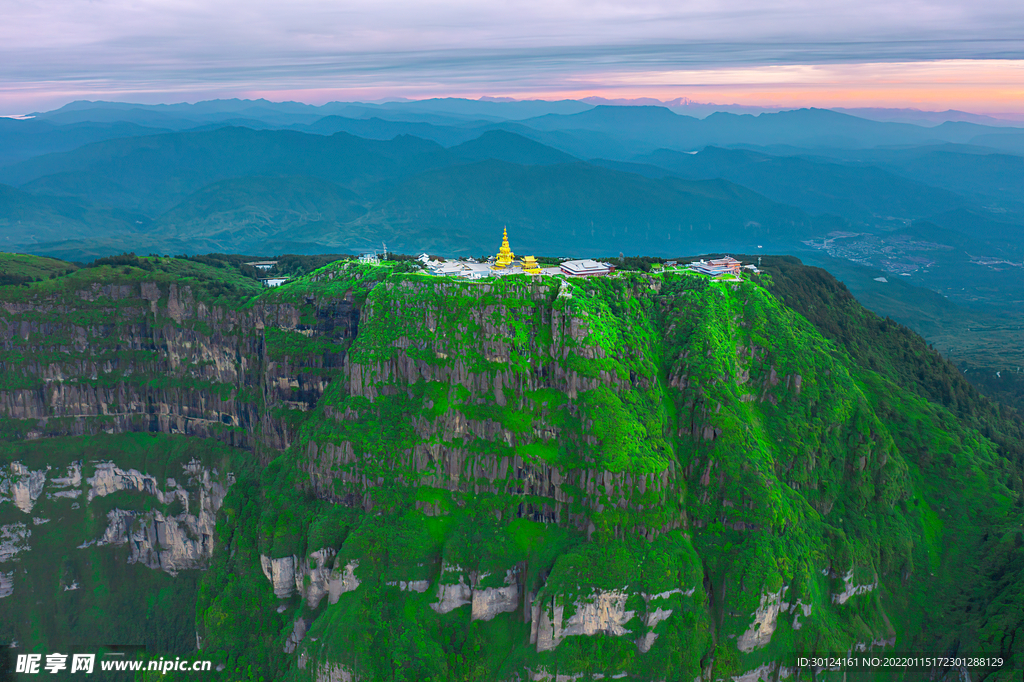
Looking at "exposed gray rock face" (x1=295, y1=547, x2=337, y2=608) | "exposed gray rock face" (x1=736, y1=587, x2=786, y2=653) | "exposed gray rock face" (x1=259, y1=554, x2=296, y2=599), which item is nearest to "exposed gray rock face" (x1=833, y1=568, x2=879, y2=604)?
"exposed gray rock face" (x1=736, y1=587, x2=786, y2=653)

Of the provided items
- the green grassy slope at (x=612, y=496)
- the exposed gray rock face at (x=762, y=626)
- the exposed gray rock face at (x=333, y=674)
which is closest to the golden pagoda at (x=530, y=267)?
the green grassy slope at (x=612, y=496)

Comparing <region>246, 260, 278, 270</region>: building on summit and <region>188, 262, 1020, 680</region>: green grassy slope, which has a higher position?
<region>246, 260, 278, 270</region>: building on summit

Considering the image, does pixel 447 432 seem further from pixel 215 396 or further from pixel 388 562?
pixel 215 396

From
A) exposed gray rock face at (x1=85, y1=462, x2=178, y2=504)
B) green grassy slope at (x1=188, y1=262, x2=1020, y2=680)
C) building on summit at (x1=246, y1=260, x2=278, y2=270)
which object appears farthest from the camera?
building on summit at (x1=246, y1=260, x2=278, y2=270)

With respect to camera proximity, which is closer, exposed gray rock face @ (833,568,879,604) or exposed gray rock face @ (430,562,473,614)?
exposed gray rock face @ (430,562,473,614)

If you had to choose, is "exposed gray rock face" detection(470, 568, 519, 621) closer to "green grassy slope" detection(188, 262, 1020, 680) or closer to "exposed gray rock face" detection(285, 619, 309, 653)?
"green grassy slope" detection(188, 262, 1020, 680)

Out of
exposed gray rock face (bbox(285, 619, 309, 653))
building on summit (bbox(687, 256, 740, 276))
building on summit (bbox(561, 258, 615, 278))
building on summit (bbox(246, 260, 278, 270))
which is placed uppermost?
building on summit (bbox(561, 258, 615, 278))

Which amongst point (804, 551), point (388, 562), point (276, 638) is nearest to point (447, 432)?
point (388, 562)

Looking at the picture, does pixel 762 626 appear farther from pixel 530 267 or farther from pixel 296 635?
pixel 530 267
